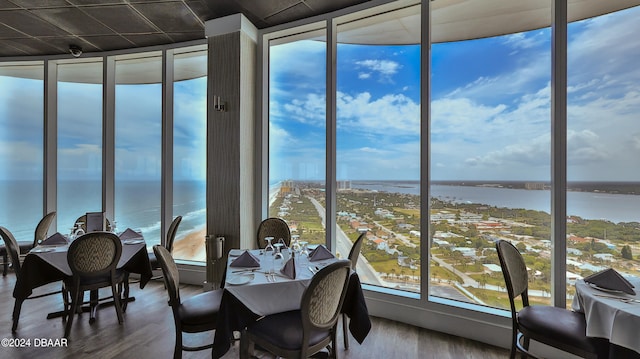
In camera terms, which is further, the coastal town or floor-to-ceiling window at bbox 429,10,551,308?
floor-to-ceiling window at bbox 429,10,551,308

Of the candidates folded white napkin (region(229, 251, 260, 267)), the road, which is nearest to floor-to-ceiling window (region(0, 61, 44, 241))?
folded white napkin (region(229, 251, 260, 267))

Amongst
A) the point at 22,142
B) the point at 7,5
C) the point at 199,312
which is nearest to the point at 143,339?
the point at 199,312

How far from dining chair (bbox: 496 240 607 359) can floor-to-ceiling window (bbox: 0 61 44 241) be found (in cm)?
695

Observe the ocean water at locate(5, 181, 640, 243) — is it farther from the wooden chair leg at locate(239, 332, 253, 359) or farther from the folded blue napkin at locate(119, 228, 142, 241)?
the wooden chair leg at locate(239, 332, 253, 359)

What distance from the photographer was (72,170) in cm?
501

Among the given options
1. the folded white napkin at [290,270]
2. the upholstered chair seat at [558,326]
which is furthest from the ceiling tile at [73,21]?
the upholstered chair seat at [558,326]

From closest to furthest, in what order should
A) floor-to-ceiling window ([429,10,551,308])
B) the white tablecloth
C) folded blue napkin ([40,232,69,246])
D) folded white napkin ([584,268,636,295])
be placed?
folded white napkin ([584,268,636,295])
the white tablecloth
floor-to-ceiling window ([429,10,551,308])
folded blue napkin ([40,232,69,246])

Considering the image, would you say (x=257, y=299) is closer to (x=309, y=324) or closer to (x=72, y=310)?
(x=309, y=324)

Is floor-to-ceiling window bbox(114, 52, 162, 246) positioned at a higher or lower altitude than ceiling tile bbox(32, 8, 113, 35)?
lower

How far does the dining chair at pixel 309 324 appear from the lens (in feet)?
5.72

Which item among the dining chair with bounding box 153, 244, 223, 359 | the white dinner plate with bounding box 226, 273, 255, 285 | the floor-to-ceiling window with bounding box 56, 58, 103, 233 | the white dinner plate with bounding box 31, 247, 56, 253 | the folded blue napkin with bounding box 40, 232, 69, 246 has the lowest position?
the dining chair with bounding box 153, 244, 223, 359

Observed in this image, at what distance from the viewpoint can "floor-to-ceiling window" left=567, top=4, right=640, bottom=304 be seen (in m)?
2.42

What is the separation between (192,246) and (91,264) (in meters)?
1.80

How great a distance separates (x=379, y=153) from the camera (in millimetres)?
3465
